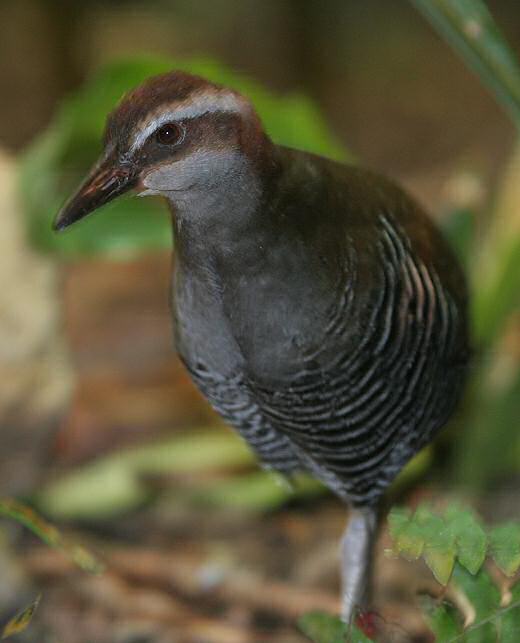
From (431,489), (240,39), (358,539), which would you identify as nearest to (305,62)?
(240,39)

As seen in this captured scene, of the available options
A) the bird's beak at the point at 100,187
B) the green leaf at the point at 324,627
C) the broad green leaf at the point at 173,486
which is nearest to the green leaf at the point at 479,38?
the bird's beak at the point at 100,187

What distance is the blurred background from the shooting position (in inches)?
94.6

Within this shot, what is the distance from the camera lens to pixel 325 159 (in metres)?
1.66

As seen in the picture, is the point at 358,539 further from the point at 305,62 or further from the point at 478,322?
the point at 305,62

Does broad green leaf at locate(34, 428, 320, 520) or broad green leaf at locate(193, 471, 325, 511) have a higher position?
broad green leaf at locate(34, 428, 320, 520)

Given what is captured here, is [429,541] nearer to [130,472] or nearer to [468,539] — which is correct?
[468,539]

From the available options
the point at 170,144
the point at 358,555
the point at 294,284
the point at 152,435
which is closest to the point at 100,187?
the point at 170,144

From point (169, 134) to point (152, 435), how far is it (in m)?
1.63

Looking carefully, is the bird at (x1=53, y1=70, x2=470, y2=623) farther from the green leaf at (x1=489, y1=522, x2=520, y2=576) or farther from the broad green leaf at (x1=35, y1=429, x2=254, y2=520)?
the broad green leaf at (x1=35, y1=429, x2=254, y2=520)

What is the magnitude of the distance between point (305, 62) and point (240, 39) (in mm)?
522

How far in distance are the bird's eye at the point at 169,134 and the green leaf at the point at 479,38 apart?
1.85 ft

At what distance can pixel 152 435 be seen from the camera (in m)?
2.92

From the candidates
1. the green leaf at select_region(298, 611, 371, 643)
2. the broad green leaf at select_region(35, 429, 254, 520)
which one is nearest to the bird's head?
the green leaf at select_region(298, 611, 371, 643)

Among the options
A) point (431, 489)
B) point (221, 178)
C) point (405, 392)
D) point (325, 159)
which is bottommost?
point (431, 489)
